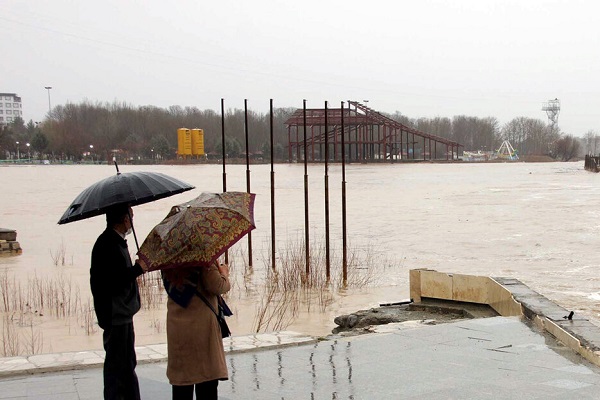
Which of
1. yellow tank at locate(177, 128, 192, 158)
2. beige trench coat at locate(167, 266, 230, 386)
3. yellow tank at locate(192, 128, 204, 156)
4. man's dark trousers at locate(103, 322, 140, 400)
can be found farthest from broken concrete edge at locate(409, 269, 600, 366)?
yellow tank at locate(192, 128, 204, 156)

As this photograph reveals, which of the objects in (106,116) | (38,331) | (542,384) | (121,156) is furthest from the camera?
(106,116)

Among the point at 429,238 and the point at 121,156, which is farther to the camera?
the point at 121,156

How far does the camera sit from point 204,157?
431 ft

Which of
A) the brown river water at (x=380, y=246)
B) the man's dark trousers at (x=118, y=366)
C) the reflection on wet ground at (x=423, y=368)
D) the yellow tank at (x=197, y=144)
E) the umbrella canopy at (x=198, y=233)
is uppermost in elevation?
the yellow tank at (x=197, y=144)

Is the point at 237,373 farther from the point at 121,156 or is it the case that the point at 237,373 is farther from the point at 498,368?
the point at 121,156

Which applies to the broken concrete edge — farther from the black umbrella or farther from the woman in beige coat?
the black umbrella

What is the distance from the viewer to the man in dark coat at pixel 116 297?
5039 millimetres

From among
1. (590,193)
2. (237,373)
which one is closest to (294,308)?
(237,373)

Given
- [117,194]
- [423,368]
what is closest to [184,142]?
[423,368]

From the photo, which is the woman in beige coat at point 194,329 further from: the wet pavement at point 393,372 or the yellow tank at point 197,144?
the yellow tank at point 197,144

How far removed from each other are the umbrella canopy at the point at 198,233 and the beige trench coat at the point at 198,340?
170 mm

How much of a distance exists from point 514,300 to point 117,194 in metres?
5.37

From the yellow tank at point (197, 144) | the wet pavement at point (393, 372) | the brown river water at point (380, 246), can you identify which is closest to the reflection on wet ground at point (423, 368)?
the wet pavement at point (393, 372)

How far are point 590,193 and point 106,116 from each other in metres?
115
